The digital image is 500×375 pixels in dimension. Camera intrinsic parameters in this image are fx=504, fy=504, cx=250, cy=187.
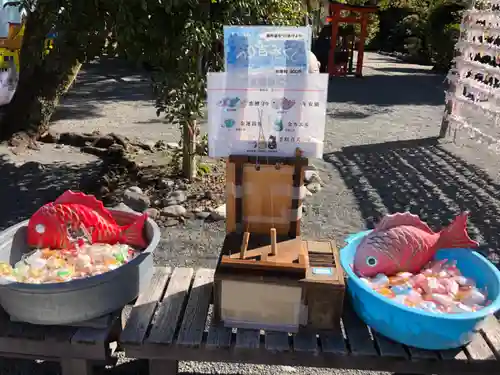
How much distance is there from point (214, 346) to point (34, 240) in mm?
977

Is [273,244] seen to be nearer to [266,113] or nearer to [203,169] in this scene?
[266,113]

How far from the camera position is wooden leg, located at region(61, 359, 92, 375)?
6.69ft

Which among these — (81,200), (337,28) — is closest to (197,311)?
(81,200)

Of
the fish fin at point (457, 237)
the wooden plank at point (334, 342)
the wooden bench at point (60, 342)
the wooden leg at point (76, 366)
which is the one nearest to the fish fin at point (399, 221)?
the fish fin at point (457, 237)

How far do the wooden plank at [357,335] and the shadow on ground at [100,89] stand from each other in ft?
22.9

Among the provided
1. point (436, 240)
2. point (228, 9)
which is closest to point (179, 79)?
point (228, 9)

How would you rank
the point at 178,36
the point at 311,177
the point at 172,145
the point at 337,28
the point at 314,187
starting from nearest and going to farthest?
the point at 178,36 < the point at 314,187 < the point at 311,177 < the point at 172,145 < the point at 337,28

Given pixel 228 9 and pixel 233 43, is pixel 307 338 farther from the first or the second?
pixel 228 9

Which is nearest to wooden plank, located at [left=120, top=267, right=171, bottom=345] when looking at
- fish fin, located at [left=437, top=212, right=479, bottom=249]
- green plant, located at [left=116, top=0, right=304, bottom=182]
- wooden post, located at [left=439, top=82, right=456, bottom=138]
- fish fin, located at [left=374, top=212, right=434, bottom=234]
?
fish fin, located at [left=374, top=212, right=434, bottom=234]

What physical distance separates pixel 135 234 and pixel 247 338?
2.49 ft

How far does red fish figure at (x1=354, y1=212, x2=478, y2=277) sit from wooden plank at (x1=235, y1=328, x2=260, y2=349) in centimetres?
52

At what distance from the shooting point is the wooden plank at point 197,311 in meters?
1.98

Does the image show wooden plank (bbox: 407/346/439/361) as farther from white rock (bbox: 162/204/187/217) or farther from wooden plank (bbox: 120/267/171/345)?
white rock (bbox: 162/204/187/217)

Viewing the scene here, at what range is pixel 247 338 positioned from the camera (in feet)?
6.46
